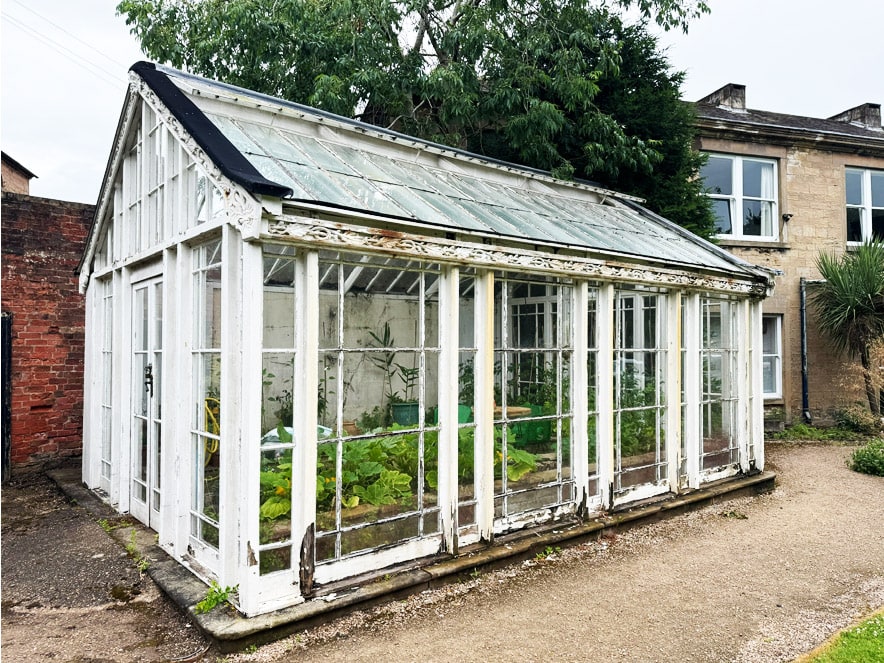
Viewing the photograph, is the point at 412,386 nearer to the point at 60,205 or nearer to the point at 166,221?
the point at 166,221

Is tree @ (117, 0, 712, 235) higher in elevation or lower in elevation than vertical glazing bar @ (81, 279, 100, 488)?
higher

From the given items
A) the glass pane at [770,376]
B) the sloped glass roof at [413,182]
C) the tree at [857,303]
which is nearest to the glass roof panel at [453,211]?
the sloped glass roof at [413,182]

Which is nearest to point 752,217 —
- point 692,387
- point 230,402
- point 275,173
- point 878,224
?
point 878,224

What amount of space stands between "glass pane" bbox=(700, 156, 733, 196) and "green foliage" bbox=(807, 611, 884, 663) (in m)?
9.52

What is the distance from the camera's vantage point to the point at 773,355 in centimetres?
1161

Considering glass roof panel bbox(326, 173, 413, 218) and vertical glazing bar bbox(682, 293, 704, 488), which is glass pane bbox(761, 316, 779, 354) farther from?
glass roof panel bbox(326, 173, 413, 218)

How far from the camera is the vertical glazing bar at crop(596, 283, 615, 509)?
545 cm

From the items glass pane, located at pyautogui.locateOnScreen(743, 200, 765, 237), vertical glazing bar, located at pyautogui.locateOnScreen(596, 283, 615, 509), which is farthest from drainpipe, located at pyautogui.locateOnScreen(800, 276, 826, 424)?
vertical glazing bar, located at pyautogui.locateOnScreen(596, 283, 615, 509)

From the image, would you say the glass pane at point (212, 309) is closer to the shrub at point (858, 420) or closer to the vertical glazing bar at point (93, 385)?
the vertical glazing bar at point (93, 385)

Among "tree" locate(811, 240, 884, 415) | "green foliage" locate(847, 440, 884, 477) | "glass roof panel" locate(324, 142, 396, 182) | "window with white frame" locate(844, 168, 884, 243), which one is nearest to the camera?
"glass roof panel" locate(324, 142, 396, 182)

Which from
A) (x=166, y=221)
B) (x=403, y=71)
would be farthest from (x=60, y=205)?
(x=403, y=71)

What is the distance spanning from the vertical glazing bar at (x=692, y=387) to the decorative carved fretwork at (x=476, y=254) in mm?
290

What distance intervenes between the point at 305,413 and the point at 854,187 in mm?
13273

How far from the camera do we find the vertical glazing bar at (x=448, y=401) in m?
4.37
